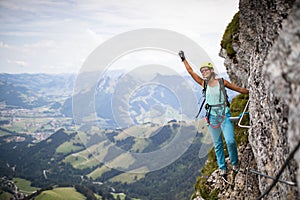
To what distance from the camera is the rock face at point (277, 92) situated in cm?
408

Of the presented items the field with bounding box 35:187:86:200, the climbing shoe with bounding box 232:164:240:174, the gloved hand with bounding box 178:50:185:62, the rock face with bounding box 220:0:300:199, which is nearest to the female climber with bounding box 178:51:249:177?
the gloved hand with bounding box 178:50:185:62

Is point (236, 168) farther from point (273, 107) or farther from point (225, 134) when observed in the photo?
point (273, 107)

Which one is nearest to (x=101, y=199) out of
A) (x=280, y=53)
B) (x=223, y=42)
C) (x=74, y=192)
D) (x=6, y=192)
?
(x=74, y=192)

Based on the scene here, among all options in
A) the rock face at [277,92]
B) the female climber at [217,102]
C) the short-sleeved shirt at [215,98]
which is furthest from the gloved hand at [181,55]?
the rock face at [277,92]

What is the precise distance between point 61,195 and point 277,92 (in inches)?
7554

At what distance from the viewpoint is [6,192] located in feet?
633

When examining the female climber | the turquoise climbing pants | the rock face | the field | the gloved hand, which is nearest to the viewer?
the rock face

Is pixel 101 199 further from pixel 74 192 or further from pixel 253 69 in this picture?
pixel 253 69

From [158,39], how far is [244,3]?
219 inches

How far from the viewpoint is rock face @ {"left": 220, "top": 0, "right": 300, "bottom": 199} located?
4078 mm

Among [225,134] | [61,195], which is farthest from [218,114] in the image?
[61,195]

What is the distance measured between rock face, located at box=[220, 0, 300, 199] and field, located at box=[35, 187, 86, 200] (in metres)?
181

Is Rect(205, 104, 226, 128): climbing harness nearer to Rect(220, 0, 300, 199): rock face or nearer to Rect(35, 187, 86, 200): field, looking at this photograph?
Rect(220, 0, 300, 199): rock face

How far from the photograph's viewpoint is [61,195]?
172 meters
